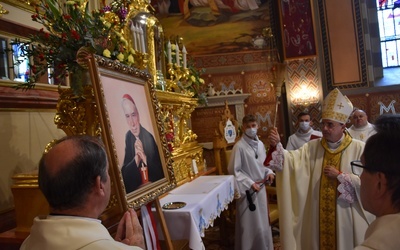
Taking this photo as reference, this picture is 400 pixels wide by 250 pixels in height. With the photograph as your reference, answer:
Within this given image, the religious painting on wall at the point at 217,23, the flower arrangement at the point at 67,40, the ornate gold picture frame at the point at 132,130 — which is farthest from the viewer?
the religious painting on wall at the point at 217,23

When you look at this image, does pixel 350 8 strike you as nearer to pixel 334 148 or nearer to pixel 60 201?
pixel 334 148

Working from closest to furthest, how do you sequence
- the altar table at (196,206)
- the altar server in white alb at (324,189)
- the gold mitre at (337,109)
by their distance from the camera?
the altar table at (196,206) < the altar server in white alb at (324,189) < the gold mitre at (337,109)

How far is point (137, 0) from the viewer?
13.7 ft

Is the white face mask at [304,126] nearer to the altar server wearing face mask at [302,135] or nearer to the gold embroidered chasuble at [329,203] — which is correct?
the altar server wearing face mask at [302,135]

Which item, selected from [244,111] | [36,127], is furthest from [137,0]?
[244,111]

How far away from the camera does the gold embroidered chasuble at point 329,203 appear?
3.74 m

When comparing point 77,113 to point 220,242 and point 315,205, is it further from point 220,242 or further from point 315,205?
point 220,242

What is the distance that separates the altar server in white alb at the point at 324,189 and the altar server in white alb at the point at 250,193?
3.57 ft

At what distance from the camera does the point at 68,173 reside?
1.38 m

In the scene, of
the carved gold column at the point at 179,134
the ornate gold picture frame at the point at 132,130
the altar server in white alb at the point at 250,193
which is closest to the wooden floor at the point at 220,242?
the altar server in white alb at the point at 250,193

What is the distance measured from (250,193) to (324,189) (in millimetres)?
1402

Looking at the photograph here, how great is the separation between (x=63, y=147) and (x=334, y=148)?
3201mm

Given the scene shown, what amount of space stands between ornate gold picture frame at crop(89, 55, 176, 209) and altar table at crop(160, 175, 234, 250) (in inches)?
12.5

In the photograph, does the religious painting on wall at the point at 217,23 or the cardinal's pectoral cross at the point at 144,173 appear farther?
the religious painting on wall at the point at 217,23
